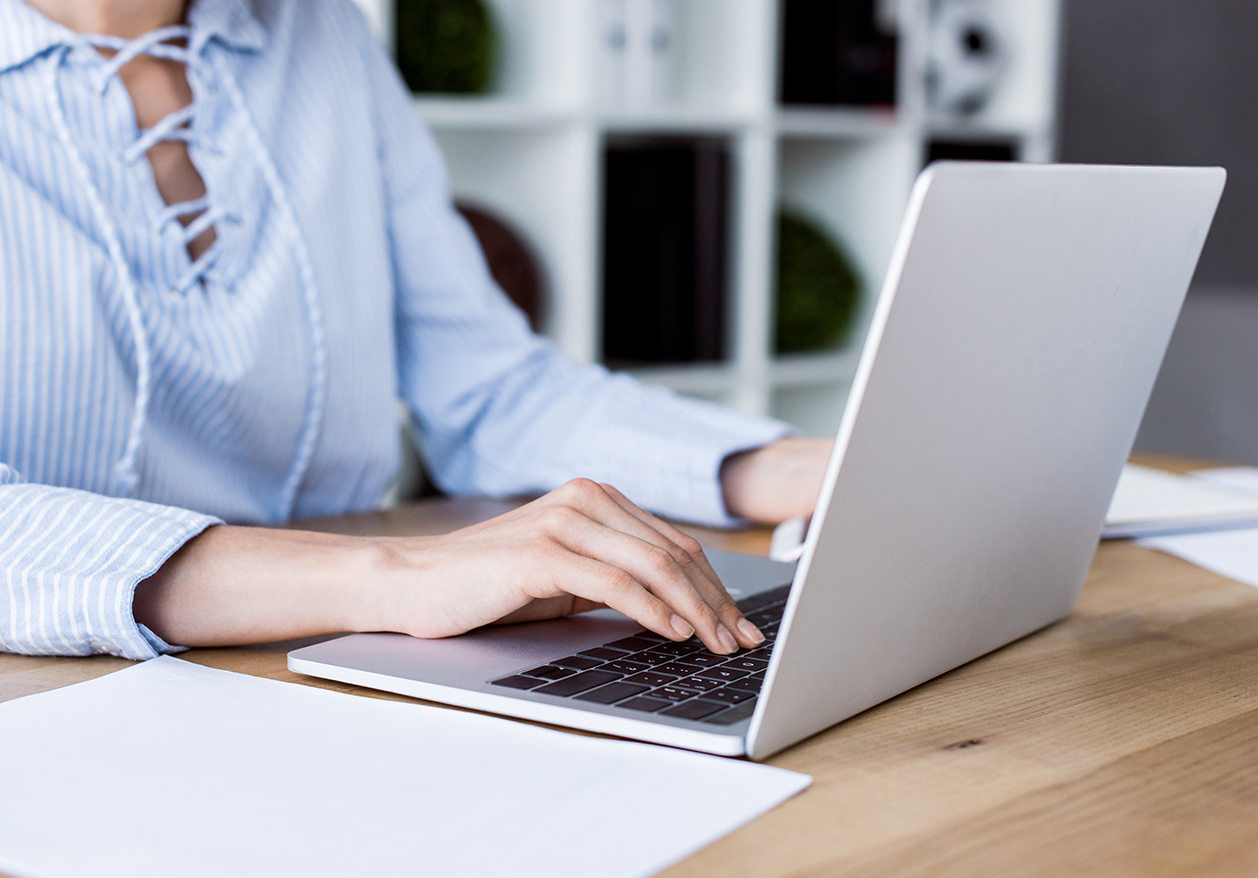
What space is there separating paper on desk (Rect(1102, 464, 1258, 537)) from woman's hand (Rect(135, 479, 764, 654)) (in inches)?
17.9

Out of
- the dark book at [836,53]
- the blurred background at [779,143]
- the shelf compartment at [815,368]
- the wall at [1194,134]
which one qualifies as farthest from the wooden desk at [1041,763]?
the wall at [1194,134]

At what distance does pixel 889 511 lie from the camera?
1.63 ft

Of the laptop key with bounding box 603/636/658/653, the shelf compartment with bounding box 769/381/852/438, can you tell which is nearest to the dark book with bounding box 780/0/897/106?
the shelf compartment with bounding box 769/381/852/438

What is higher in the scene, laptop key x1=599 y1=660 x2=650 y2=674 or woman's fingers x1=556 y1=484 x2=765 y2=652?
woman's fingers x1=556 y1=484 x2=765 y2=652

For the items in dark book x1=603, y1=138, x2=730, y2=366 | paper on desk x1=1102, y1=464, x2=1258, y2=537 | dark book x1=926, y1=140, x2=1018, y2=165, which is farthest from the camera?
dark book x1=926, y1=140, x2=1018, y2=165

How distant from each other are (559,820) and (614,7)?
198cm

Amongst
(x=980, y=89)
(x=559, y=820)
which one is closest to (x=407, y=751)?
(x=559, y=820)

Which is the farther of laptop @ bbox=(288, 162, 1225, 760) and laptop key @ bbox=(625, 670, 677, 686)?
laptop key @ bbox=(625, 670, 677, 686)

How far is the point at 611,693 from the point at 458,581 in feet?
0.43

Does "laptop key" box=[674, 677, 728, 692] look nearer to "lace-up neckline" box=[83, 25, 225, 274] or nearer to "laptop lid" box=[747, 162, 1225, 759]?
"laptop lid" box=[747, 162, 1225, 759]

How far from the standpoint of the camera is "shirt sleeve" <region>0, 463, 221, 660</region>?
66 cm

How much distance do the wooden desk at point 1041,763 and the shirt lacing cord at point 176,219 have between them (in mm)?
371

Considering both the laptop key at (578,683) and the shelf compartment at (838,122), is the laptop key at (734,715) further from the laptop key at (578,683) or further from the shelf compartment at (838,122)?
the shelf compartment at (838,122)

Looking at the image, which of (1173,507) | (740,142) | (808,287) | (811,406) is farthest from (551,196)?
(1173,507)
